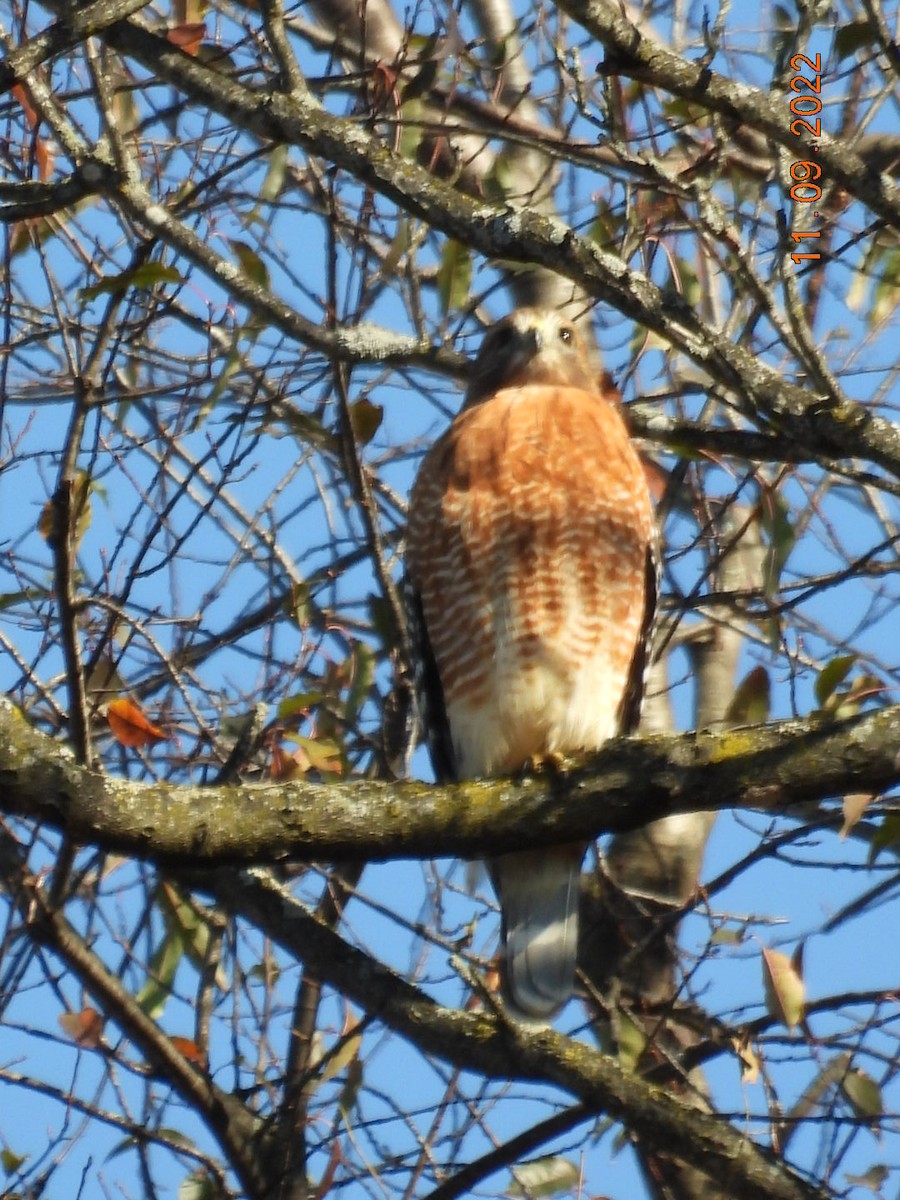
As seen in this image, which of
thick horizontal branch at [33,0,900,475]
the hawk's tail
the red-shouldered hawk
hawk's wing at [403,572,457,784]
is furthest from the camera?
hawk's wing at [403,572,457,784]

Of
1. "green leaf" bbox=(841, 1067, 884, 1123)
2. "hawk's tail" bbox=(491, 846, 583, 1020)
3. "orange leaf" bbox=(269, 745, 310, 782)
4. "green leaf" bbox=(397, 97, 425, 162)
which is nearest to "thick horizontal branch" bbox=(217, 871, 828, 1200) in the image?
"orange leaf" bbox=(269, 745, 310, 782)

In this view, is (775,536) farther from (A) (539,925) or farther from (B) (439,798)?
(A) (539,925)

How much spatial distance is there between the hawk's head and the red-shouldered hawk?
14.0 inches

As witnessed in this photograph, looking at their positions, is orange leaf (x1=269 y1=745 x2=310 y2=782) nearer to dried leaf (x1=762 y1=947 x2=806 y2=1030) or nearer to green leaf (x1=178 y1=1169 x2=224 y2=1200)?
green leaf (x1=178 y1=1169 x2=224 y2=1200)

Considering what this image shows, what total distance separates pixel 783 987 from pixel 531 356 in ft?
7.73

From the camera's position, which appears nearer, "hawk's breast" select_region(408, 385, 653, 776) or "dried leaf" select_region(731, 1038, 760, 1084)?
"dried leaf" select_region(731, 1038, 760, 1084)

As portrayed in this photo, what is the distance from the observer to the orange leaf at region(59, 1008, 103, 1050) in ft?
12.6

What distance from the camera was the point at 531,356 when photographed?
5266 mm

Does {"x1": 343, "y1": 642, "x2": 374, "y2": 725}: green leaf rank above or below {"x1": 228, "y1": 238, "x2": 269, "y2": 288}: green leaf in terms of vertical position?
below

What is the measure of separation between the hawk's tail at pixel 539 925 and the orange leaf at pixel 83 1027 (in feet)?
3.56

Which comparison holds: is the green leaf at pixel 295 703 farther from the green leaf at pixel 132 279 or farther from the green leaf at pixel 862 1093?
the green leaf at pixel 862 1093

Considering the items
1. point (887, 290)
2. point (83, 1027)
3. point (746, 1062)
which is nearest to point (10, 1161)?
point (83, 1027)

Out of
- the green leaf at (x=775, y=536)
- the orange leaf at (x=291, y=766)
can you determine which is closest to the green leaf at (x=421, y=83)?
the green leaf at (x=775, y=536)

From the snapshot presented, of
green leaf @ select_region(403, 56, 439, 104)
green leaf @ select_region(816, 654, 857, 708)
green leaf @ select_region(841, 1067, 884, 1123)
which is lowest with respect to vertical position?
green leaf @ select_region(841, 1067, 884, 1123)
